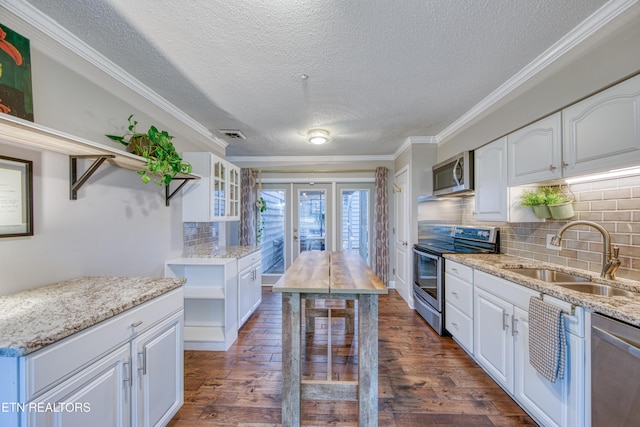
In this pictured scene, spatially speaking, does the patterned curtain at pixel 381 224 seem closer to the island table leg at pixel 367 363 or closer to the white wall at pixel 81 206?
the island table leg at pixel 367 363

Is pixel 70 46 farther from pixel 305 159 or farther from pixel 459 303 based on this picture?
pixel 459 303

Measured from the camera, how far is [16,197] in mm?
1345

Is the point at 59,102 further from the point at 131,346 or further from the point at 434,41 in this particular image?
the point at 434,41

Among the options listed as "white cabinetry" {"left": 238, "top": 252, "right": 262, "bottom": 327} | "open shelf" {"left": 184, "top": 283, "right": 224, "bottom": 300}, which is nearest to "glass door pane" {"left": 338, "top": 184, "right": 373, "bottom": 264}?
"white cabinetry" {"left": 238, "top": 252, "right": 262, "bottom": 327}

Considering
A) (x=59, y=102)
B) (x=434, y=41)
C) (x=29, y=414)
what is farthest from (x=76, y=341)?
(x=434, y=41)

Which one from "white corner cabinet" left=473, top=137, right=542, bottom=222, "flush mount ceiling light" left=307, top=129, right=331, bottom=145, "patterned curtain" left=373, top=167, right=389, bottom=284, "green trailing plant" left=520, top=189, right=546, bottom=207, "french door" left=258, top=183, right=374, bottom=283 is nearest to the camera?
"green trailing plant" left=520, top=189, right=546, bottom=207

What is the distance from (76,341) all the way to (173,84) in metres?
2.04

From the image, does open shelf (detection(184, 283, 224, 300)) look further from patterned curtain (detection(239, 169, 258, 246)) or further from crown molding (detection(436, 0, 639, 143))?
crown molding (detection(436, 0, 639, 143))

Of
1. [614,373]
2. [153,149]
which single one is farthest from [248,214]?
[614,373]

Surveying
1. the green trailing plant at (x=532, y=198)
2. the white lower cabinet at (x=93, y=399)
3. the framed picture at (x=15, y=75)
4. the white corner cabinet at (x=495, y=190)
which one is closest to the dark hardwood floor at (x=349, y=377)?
the white lower cabinet at (x=93, y=399)

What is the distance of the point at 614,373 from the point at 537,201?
1.30 meters

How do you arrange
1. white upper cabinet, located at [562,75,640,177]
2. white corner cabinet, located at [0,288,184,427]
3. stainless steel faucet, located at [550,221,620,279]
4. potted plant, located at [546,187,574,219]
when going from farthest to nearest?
potted plant, located at [546,187,574,219]
stainless steel faucet, located at [550,221,620,279]
white upper cabinet, located at [562,75,640,177]
white corner cabinet, located at [0,288,184,427]

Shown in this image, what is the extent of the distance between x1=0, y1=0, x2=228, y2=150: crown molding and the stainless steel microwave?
3.14 m

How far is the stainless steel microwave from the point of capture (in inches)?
110
